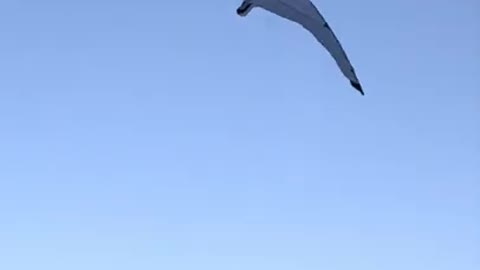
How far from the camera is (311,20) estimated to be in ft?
32.6

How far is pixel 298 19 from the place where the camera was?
972 centimetres

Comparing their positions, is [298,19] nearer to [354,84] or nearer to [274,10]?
[274,10]

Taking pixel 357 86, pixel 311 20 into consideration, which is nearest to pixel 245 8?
pixel 311 20

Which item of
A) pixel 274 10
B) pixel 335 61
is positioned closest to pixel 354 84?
pixel 335 61

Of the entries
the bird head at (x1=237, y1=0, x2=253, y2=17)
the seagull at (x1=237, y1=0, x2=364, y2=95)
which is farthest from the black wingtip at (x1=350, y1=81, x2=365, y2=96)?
the bird head at (x1=237, y1=0, x2=253, y2=17)

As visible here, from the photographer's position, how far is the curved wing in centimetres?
962

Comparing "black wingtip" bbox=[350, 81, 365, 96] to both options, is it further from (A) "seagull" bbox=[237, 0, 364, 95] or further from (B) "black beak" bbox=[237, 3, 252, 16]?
(B) "black beak" bbox=[237, 3, 252, 16]

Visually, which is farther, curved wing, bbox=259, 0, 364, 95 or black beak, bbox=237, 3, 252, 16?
black beak, bbox=237, 3, 252, 16

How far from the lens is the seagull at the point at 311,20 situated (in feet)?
31.6

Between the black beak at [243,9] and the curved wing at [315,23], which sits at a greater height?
the black beak at [243,9]

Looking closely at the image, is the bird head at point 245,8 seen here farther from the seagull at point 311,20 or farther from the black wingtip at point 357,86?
the black wingtip at point 357,86

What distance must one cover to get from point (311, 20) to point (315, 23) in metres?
0.08

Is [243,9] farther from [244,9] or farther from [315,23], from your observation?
[315,23]

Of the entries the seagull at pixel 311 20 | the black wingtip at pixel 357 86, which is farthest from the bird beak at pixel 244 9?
the black wingtip at pixel 357 86
